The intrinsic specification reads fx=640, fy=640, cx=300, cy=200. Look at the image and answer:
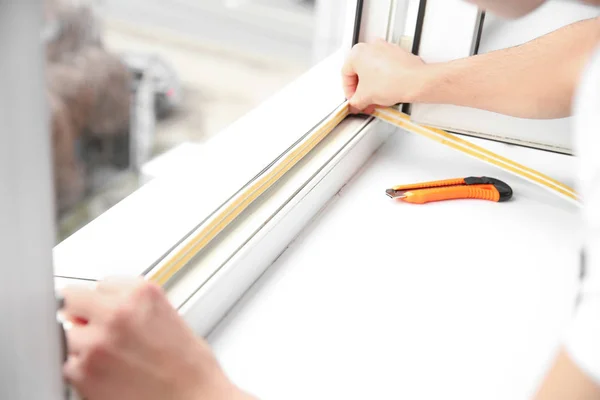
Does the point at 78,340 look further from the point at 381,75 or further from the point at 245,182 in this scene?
the point at 381,75

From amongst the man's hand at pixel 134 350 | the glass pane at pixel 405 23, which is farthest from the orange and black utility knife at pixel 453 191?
the man's hand at pixel 134 350

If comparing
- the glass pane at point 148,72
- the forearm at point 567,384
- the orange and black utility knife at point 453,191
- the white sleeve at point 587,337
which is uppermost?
the white sleeve at point 587,337

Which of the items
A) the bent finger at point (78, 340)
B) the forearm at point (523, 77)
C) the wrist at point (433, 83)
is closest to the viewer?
the bent finger at point (78, 340)

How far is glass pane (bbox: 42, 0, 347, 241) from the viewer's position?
2.06ft

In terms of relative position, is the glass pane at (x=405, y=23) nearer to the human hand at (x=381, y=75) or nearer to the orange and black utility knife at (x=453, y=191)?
the human hand at (x=381, y=75)

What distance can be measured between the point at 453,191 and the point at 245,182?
0.34 metres

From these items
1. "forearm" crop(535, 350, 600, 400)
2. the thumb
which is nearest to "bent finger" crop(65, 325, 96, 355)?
"forearm" crop(535, 350, 600, 400)

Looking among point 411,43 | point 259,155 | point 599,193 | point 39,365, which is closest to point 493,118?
point 411,43

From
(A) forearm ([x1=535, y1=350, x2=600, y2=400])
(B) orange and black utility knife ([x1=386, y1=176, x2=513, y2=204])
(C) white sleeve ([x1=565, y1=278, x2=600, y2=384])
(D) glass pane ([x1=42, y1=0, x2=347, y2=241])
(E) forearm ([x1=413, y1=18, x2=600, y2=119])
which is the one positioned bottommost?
(D) glass pane ([x1=42, y1=0, x2=347, y2=241])

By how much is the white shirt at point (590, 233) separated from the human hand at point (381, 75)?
592 mm

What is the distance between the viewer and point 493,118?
1069 millimetres

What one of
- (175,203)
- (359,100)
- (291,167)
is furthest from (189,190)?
(359,100)

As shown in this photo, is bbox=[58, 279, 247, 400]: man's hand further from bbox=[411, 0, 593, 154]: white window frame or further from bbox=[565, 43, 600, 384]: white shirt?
bbox=[411, 0, 593, 154]: white window frame

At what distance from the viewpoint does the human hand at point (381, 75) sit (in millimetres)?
1018
